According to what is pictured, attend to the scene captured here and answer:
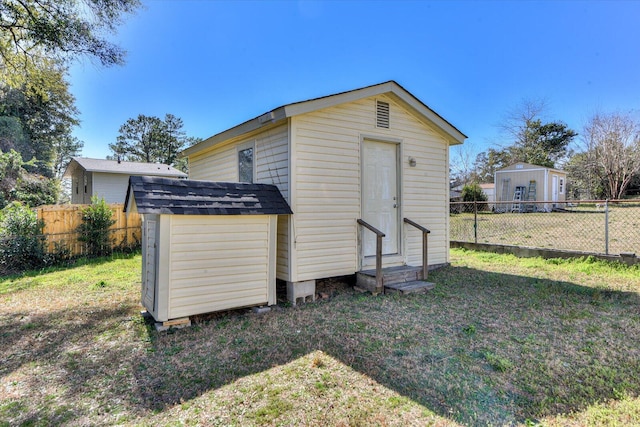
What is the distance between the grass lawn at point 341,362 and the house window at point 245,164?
2.63 m

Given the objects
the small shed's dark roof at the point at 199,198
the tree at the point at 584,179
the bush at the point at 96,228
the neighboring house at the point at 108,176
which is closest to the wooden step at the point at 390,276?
the small shed's dark roof at the point at 199,198

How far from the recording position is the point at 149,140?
3094cm

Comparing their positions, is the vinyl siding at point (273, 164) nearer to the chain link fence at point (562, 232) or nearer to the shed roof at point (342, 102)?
the shed roof at point (342, 102)

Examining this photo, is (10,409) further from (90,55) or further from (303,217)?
(90,55)

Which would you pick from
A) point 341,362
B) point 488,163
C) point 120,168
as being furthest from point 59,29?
point 488,163

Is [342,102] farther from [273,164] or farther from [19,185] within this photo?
[19,185]

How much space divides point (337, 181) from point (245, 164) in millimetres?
1947

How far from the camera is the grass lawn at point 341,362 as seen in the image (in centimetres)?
223

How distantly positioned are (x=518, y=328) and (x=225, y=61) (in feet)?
38.7

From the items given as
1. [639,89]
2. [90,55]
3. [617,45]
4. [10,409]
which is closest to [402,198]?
[10,409]

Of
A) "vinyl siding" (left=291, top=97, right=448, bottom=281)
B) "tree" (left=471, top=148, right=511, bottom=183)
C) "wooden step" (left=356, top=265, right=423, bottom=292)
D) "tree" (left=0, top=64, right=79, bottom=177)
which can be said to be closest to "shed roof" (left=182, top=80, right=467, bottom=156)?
"vinyl siding" (left=291, top=97, right=448, bottom=281)

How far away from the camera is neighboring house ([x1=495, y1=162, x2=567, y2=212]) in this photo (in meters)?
19.4

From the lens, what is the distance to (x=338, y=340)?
341cm

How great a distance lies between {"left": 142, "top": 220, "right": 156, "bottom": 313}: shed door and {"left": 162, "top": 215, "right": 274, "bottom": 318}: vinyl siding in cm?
29
